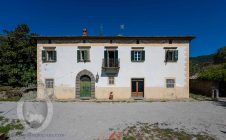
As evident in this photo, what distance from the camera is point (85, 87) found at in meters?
19.2

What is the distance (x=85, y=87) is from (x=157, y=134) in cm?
1267

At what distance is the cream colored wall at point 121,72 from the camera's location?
62.5 ft

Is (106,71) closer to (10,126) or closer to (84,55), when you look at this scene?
(84,55)

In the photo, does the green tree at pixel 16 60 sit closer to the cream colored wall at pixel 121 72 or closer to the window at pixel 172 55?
the cream colored wall at pixel 121 72

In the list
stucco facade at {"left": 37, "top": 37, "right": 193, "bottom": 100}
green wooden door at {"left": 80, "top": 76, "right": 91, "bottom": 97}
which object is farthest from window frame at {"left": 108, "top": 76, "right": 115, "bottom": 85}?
green wooden door at {"left": 80, "top": 76, "right": 91, "bottom": 97}

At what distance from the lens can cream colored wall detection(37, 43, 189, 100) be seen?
1906 cm

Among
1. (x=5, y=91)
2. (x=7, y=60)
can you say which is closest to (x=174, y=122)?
(x=5, y=91)

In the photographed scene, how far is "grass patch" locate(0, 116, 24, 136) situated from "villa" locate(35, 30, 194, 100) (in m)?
9.39

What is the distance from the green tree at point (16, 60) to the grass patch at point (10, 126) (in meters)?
14.6

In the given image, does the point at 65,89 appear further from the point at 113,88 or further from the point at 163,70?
the point at 163,70

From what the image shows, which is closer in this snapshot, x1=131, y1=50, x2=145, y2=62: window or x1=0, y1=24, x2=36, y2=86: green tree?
x1=131, y1=50, x2=145, y2=62: window

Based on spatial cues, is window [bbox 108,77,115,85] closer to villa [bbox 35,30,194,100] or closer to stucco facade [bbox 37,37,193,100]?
villa [bbox 35,30,194,100]

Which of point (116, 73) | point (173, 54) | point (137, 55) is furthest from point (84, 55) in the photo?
point (173, 54)

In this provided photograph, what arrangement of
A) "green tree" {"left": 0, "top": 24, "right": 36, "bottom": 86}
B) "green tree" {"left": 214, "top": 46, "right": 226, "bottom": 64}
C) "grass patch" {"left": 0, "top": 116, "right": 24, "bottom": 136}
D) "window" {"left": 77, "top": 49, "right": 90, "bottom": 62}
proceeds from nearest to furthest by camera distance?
"grass patch" {"left": 0, "top": 116, "right": 24, "bottom": 136} → "window" {"left": 77, "top": 49, "right": 90, "bottom": 62} → "green tree" {"left": 0, "top": 24, "right": 36, "bottom": 86} → "green tree" {"left": 214, "top": 46, "right": 226, "bottom": 64}
